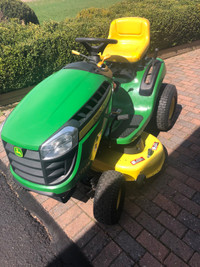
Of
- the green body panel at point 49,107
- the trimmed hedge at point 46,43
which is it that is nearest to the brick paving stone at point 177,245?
the green body panel at point 49,107

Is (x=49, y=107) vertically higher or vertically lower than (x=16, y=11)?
higher

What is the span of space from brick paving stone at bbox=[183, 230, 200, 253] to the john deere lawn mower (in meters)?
0.65

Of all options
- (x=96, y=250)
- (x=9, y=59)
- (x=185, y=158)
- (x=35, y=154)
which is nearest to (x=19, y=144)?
(x=35, y=154)

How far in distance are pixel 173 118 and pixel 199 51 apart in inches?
179

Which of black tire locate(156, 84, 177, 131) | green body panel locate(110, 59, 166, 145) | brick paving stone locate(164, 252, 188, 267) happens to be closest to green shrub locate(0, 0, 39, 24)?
green body panel locate(110, 59, 166, 145)

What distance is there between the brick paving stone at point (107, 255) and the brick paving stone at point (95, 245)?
33mm

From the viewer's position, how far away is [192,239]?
2115mm

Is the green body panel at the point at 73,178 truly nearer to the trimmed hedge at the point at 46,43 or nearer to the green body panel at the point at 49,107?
the green body panel at the point at 49,107

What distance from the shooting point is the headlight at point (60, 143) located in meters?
1.68

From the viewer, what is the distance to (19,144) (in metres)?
1.71

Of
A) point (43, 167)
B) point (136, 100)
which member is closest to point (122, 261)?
point (43, 167)

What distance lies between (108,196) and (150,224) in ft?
2.00

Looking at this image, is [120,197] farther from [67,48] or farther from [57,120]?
[67,48]

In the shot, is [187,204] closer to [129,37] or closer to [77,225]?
[77,225]
